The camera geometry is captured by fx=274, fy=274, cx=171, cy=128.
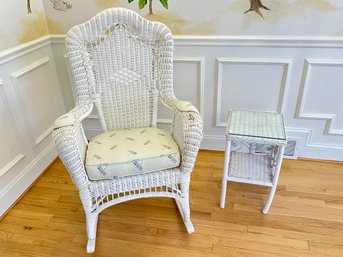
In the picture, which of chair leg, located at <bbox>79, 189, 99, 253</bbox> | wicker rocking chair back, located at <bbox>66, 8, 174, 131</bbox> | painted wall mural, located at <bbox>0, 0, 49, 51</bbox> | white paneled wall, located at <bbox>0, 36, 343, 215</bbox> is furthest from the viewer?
white paneled wall, located at <bbox>0, 36, 343, 215</bbox>

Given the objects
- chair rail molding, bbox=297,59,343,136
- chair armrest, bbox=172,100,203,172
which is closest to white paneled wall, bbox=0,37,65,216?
chair armrest, bbox=172,100,203,172

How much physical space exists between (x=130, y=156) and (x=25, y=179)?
0.93 metres

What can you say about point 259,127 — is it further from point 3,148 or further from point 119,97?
point 3,148

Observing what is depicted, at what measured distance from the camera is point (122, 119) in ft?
5.36

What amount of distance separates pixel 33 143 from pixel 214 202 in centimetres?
127

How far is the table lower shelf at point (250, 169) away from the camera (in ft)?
4.99

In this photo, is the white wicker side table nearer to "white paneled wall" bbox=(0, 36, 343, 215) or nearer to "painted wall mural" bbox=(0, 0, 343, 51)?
"white paneled wall" bbox=(0, 36, 343, 215)

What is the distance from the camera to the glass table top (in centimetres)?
142

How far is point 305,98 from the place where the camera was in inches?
71.5

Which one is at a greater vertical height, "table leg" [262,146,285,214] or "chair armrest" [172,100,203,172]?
"chair armrest" [172,100,203,172]

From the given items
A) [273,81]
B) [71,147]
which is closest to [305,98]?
[273,81]

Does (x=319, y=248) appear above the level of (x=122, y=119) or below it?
below

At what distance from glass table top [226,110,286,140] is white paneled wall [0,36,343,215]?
0.33 meters

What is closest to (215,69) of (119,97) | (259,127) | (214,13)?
(214,13)
